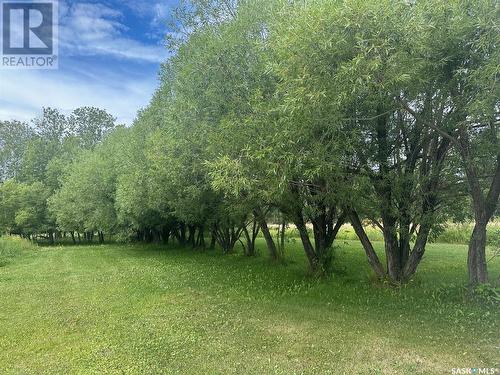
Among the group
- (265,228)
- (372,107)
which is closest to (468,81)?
(372,107)

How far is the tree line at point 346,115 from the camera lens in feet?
20.8

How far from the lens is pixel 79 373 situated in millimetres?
5527

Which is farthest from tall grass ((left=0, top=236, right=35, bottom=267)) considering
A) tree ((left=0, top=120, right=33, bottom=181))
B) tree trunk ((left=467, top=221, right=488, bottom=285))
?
tree ((left=0, top=120, right=33, bottom=181))

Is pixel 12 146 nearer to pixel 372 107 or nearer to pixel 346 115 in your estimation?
pixel 346 115

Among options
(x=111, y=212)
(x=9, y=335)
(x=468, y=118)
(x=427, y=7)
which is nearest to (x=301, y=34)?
(x=427, y=7)

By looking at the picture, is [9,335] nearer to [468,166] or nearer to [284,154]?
[284,154]

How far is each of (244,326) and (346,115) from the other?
4630mm

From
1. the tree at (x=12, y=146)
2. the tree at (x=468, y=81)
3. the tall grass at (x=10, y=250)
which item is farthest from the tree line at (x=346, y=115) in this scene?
the tree at (x=12, y=146)

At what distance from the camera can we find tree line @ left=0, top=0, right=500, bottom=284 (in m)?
6.35

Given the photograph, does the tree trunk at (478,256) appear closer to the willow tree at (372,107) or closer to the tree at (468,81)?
the tree at (468,81)

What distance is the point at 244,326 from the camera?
7664 mm

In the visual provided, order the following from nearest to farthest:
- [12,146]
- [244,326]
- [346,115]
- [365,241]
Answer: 1. [244,326]
2. [346,115]
3. [365,241]
4. [12,146]

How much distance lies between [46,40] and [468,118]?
12.7 meters

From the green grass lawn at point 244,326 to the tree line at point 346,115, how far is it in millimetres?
1676
